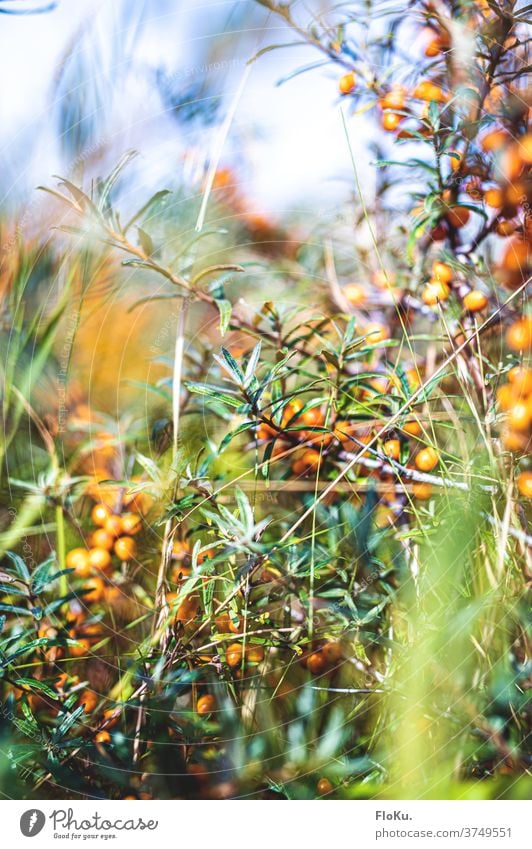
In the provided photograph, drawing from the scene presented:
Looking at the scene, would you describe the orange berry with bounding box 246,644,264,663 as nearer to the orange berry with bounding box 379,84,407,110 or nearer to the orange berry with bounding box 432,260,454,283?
the orange berry with bounding box 432,260,454,283

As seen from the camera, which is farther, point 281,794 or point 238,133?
point 238,133

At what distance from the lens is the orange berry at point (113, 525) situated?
59cm

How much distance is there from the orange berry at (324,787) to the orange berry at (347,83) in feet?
1.89

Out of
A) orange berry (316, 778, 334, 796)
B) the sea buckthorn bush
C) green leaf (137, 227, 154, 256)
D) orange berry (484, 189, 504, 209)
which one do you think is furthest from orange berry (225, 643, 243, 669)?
orange berry (484, 189, 504, 209)

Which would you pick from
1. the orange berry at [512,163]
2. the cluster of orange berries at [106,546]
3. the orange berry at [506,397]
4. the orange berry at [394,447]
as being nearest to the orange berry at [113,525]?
the cluster of orange berries at [106,546]

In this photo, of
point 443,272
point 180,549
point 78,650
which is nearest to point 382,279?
point 443,272

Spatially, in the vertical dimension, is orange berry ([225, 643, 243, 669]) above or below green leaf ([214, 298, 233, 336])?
below

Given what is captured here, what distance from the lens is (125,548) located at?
0.58 m

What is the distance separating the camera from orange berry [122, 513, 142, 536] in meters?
0.59

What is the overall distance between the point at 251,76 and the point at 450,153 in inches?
7.4

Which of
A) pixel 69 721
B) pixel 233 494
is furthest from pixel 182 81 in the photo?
pixel 69 721

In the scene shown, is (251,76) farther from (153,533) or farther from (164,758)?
(164,758)

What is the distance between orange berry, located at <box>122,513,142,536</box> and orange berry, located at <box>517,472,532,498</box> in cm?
32

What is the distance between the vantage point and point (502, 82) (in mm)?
571
